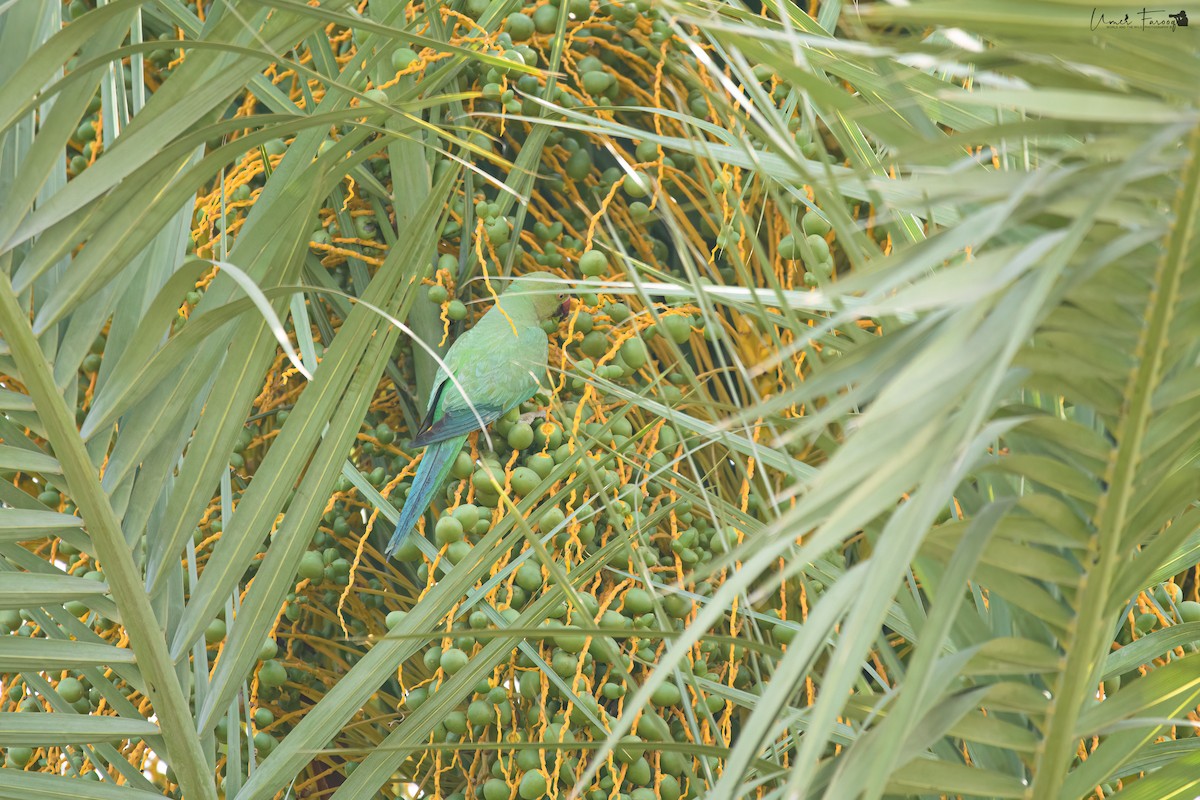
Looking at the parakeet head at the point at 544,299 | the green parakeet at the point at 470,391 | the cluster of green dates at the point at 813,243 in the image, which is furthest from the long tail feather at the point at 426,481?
the cluster of green dates at the point at 813,243

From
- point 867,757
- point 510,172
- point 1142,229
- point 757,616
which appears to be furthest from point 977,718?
point 510,172

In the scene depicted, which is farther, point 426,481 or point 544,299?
point 544,299

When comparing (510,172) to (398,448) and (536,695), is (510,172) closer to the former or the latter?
(398,448)

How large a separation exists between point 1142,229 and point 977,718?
0.77ft

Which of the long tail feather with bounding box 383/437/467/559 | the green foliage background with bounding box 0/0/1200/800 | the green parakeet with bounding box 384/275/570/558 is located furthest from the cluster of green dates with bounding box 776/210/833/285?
the long tail feather with bounding box 383/437/467/559

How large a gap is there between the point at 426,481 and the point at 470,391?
95 millimetres

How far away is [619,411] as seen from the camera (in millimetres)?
791

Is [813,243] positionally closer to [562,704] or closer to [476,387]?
[476,387]

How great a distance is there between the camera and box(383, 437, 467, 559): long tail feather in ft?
3.17

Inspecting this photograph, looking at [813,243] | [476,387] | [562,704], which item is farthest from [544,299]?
[562,704]

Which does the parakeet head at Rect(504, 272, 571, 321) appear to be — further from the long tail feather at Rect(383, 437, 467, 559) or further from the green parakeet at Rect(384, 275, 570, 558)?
the long tail feather at Rect(383, 437, 467, 559)

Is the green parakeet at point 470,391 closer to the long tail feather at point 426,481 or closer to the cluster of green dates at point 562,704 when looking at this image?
the long tail feather at point 426,481

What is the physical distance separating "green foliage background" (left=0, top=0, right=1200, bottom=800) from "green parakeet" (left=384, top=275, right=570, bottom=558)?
0.11ft

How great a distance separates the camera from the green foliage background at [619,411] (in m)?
0.40
